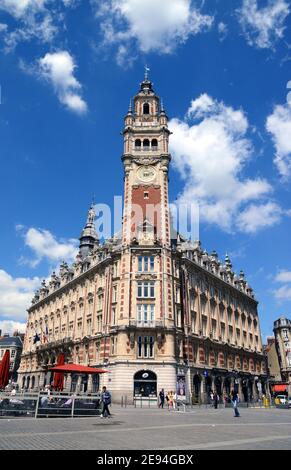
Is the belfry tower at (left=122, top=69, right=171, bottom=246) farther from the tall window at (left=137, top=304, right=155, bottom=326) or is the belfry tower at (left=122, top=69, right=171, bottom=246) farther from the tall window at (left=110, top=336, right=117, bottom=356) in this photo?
the tall window at (left=110, top=336, right=117, bottom=356)

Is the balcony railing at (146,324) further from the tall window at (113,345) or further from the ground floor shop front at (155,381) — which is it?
the ground floor shop front at (155,381)

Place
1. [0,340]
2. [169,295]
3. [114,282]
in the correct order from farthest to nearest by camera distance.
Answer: [0,340] → [114,282] → [169,295]

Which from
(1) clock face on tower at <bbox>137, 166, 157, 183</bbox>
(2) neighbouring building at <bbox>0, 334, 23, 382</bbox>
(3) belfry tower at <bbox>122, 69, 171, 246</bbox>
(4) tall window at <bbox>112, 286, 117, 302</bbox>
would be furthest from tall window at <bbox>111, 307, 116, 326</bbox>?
(2) neighbouring building at <bbox>0, 334, 23, 382</bbox>

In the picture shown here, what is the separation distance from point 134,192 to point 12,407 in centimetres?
3510

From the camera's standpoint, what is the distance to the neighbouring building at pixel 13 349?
103 m

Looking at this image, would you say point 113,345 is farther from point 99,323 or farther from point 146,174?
point 146,174

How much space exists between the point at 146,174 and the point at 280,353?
66.6 meters

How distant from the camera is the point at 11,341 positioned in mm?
105875

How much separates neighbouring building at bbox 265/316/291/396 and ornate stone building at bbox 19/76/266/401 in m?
25.4

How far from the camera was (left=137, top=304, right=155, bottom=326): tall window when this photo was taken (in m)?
43.7

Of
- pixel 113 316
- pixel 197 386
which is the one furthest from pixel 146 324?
pixel 197 386

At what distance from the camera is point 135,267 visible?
46438 mm
